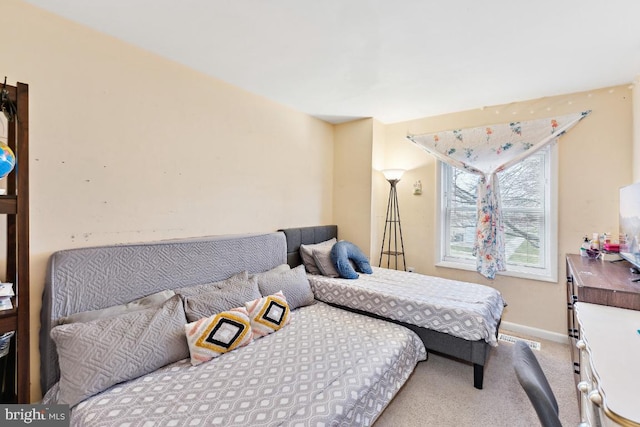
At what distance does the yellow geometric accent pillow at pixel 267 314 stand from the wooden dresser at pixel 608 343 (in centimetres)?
165

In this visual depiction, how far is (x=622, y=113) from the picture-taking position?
8.14 feet

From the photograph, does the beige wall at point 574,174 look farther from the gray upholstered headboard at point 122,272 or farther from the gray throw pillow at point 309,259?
the gray upholstered headboard at point 122,272

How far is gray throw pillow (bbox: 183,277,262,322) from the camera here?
1.82m

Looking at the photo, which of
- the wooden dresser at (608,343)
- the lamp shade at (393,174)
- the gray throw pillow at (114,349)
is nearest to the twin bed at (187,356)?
the gray throw pillow at (114,349)

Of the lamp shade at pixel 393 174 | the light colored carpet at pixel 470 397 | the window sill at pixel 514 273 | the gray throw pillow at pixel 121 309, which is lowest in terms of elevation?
the light colored carpet at pixel 470 397

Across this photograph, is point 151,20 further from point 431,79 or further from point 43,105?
point 431,79

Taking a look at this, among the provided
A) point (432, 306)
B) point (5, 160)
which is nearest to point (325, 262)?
point (432, 306)

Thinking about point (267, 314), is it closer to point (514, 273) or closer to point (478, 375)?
point (478, 375)

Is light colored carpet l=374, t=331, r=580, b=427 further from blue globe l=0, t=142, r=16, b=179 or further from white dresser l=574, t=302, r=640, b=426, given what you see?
blue globe l=0, t=142, r=16, b=179

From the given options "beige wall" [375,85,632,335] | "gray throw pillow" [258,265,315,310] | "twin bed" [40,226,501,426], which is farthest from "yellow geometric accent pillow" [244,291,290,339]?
"beige wall" [375,85,632,335]

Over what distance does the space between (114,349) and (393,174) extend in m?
3.04

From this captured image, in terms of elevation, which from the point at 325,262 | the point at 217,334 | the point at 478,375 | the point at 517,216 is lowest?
the point at 478,375

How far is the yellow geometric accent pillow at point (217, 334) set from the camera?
Answer: 1.65 m

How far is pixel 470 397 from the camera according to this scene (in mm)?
1951
